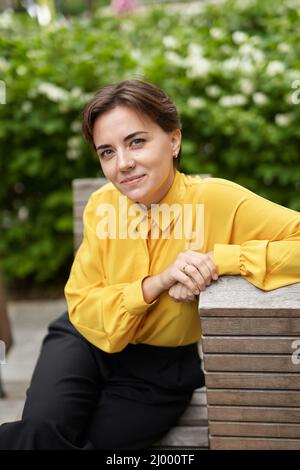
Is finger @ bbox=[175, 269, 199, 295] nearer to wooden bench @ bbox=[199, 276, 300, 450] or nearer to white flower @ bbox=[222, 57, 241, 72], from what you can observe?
wooden bench @ bbox=[199, 276, 300, 450]

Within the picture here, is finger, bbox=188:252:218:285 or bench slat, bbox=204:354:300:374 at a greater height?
finger, bbox=188:252:218:285

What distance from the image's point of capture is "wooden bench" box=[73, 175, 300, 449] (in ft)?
4.13

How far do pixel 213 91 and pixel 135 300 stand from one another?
6.17 feet

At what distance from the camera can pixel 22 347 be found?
3158mm

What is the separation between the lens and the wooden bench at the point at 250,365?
4.13ft

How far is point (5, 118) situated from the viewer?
3.38m

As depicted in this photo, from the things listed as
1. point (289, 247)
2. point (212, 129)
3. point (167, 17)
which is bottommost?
point (289, 247)

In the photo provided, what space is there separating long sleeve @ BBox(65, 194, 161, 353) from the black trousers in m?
0.11

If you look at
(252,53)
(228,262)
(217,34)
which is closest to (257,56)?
(252,53)

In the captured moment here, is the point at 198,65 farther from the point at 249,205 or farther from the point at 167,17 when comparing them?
the point at 167,17

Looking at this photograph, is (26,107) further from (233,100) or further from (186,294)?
(186,294)

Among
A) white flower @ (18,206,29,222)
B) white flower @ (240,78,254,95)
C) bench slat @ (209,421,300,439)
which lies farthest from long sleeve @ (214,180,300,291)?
white flower @ (18,206,29,222)

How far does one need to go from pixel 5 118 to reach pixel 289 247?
238 centimetres
